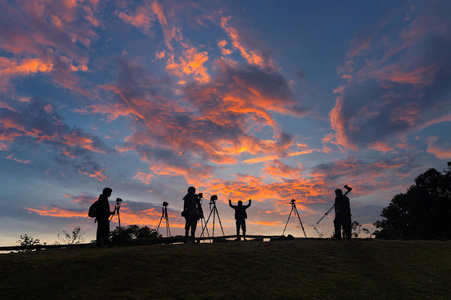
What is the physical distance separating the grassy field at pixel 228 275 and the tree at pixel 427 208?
29823mm

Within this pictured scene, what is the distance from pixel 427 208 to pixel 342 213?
30335 mm

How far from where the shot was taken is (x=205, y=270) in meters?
11.2

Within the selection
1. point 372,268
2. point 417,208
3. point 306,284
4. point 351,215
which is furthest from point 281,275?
point 417,208

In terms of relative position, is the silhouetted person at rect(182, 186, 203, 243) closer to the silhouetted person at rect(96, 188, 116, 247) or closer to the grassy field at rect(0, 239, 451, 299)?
the grassy field at rect(0, 239, 451, 299)

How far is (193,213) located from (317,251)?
22.5ft

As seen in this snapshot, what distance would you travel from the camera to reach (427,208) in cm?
4088

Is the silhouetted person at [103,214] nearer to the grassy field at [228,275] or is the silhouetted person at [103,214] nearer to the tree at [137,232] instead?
the grassy field at [228,275]

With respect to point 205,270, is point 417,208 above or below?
above

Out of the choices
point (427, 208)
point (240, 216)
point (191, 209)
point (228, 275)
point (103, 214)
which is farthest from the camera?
point (427, 208)

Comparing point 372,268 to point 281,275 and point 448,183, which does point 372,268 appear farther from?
point 448,183

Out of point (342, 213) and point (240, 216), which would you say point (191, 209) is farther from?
point (342, 213)

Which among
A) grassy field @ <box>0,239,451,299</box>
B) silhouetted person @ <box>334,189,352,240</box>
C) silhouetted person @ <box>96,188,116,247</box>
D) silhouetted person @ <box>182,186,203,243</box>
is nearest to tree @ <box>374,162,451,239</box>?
silhouetted person @ <box>334,189,352,240</box>

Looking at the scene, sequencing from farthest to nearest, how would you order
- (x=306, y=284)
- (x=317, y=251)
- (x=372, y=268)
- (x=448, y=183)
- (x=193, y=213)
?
(x=448, y=183)
(x=193, y=213)
(x=317, y=251)
(x=372, y=268)
(x=306, y=284)

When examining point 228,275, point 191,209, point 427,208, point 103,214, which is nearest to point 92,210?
point 103,214
